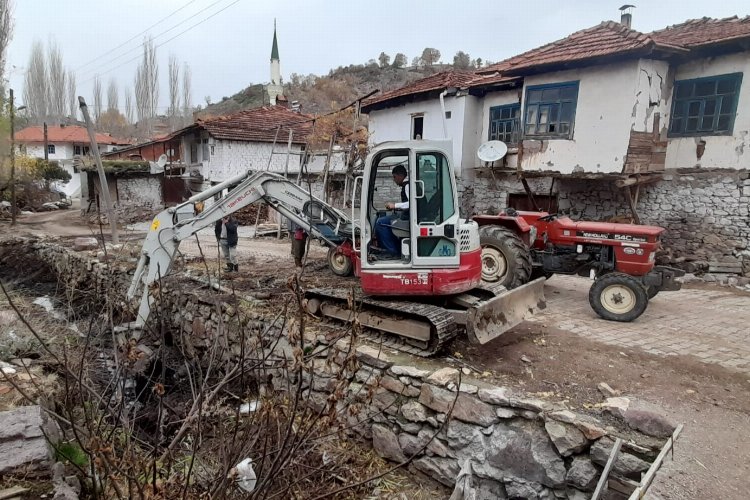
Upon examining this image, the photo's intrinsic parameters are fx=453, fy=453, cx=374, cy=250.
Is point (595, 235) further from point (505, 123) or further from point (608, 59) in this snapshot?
point (505, 123)

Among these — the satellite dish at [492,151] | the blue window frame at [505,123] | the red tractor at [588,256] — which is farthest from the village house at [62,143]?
the red tractor at [588,256]

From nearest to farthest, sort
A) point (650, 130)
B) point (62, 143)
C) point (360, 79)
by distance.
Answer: point (650, 130), point (62, 143), point (360, 79)

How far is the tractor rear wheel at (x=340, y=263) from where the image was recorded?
27.7ft

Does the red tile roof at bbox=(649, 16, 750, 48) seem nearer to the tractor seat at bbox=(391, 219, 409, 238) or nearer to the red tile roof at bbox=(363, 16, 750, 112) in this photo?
the red tile roof at bbox=(363, 16, 750, 112)

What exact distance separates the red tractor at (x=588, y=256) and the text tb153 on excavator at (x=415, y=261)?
3.35 ft

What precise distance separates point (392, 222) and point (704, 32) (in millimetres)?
10476

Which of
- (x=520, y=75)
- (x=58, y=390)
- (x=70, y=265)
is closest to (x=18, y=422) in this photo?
(x=58, y=390)

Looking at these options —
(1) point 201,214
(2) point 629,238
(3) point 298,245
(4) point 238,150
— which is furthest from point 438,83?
(1) point 201,214

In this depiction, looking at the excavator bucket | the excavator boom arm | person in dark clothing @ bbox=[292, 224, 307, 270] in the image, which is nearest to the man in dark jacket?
person in dark clothing @ bbox=[292, 224, 307, 270]

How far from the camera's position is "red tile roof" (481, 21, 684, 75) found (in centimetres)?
967

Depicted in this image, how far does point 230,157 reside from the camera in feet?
68.7

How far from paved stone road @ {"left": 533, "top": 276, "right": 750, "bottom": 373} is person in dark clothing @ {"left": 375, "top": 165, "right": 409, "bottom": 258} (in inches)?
108

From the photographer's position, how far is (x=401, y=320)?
5.58 meters

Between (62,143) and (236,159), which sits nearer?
(236,159)
